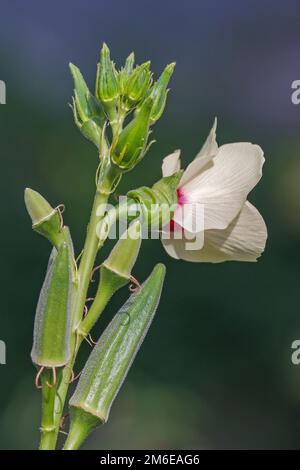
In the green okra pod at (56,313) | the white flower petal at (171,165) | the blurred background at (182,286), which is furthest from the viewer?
the blurred background at (182,286)

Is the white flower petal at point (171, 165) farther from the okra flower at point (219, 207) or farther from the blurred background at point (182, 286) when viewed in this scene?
the blurred background at point (182, 286)

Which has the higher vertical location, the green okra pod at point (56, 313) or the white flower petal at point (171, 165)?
the white flower petal at point (171, 165)

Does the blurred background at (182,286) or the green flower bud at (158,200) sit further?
the blurred background at (182,286)

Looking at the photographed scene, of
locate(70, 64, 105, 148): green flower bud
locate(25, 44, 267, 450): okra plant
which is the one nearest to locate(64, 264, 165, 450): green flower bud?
locate(25, 44, 267, 450): okra plant

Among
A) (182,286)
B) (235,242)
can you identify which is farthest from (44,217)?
(182,286)

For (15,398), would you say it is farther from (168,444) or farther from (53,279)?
(53,279)

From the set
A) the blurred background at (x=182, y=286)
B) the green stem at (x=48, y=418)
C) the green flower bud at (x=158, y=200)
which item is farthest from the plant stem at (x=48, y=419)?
the blurred background at (x=182, y=286)

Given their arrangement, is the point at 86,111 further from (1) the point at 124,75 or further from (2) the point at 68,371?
(2) the point at 68,371

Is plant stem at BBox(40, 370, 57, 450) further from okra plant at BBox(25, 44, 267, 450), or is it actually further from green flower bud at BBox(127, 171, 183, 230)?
green flower bud at BBox(127, 171, 183, 230)
